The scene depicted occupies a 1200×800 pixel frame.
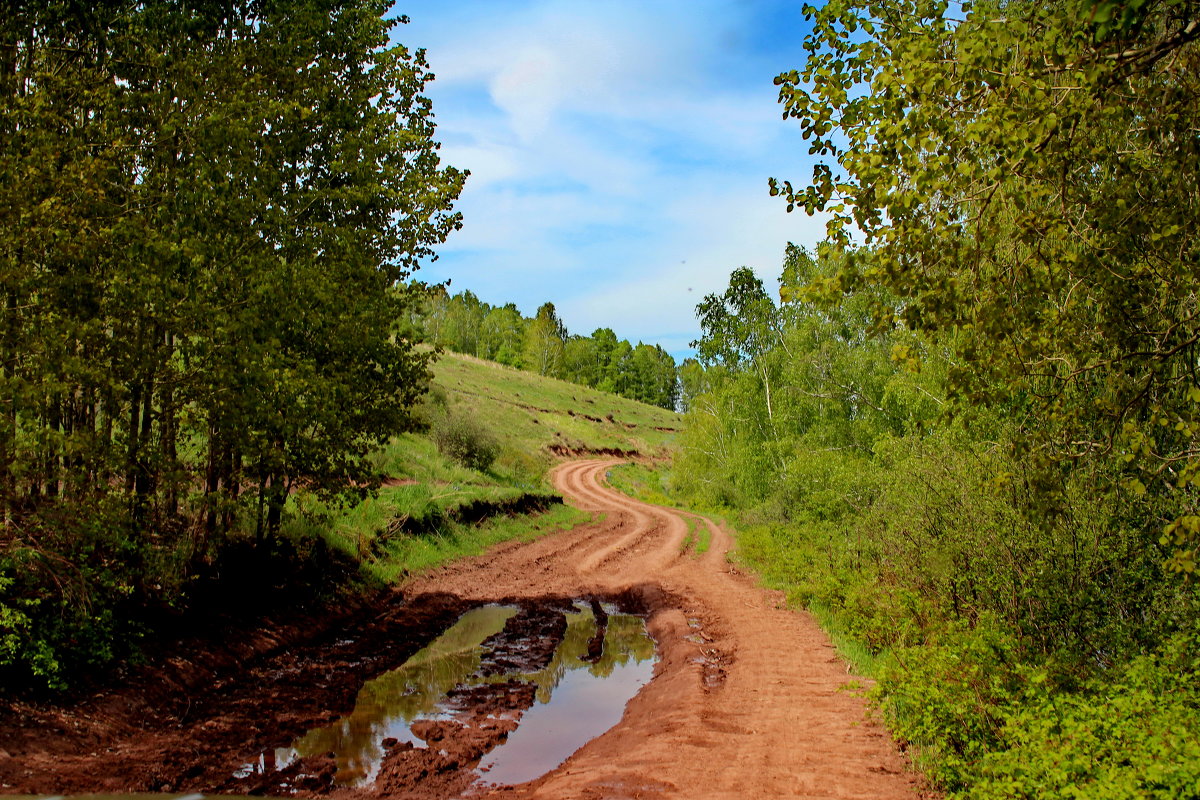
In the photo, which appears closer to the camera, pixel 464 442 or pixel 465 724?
pixel 465 724

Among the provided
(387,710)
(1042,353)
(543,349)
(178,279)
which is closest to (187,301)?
(178,279)

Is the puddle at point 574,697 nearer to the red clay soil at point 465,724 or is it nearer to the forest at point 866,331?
the red clay soil at point 465,724

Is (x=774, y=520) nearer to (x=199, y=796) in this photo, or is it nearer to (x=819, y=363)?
(x=819, y=363)

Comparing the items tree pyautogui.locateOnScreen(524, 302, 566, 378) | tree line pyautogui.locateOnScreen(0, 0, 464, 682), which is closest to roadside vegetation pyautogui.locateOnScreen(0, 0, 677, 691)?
tree line pyautogui.locateOnScreen(0, 0, 464, 682)

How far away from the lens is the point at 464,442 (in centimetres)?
3578

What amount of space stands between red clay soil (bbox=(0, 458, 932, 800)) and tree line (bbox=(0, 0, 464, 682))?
1018 millimetres

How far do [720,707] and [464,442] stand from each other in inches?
1090

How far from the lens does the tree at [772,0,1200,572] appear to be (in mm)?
5371

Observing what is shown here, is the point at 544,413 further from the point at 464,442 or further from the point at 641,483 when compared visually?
the point at 464,442

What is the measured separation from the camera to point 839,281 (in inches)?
238

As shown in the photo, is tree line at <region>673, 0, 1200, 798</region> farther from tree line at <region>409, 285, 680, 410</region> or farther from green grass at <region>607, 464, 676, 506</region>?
tree line at <region>409, 285, 680, 410</region>

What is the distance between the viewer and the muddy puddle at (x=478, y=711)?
25.1ft

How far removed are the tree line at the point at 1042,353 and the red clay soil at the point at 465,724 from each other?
112 cm

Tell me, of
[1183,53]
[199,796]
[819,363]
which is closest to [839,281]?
[1183,53]
